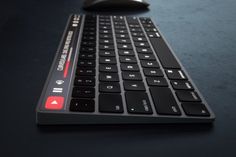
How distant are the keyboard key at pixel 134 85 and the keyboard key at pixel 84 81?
1.6 inches

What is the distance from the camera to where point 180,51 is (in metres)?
0.54

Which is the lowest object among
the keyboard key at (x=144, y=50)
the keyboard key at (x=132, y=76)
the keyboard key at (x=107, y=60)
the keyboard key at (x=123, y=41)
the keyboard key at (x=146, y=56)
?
the keyboard key at (x=132, y=76)

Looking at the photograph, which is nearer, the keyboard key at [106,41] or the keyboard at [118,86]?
the keyboard at [118,86]

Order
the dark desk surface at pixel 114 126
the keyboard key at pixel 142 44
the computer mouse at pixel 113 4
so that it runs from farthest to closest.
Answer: the computer mouse at pixel 113 4 → the keyboard key at pixel 142 44 → the dark desk surface at pixel 114 126

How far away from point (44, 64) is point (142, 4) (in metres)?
0.42

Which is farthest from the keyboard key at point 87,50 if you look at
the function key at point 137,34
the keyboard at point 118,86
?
the function key at point 137,34

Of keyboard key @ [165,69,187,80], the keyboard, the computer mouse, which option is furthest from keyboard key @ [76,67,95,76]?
the computer mouse

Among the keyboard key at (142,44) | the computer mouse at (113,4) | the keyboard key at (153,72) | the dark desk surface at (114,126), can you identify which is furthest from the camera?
the computer mouse at (113,4)

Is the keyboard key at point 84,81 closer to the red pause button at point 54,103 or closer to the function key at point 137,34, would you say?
the red pause button at point 54,103

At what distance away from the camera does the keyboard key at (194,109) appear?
0.33m

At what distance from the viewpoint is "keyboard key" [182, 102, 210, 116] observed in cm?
33

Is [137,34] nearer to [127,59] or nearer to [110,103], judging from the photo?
[127,59]

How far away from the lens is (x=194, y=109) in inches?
13.3

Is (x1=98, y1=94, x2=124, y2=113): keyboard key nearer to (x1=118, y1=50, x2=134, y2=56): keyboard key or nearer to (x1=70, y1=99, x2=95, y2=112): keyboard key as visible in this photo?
(x1=70, y1=99, x2=95, y2=112): keyboard key
